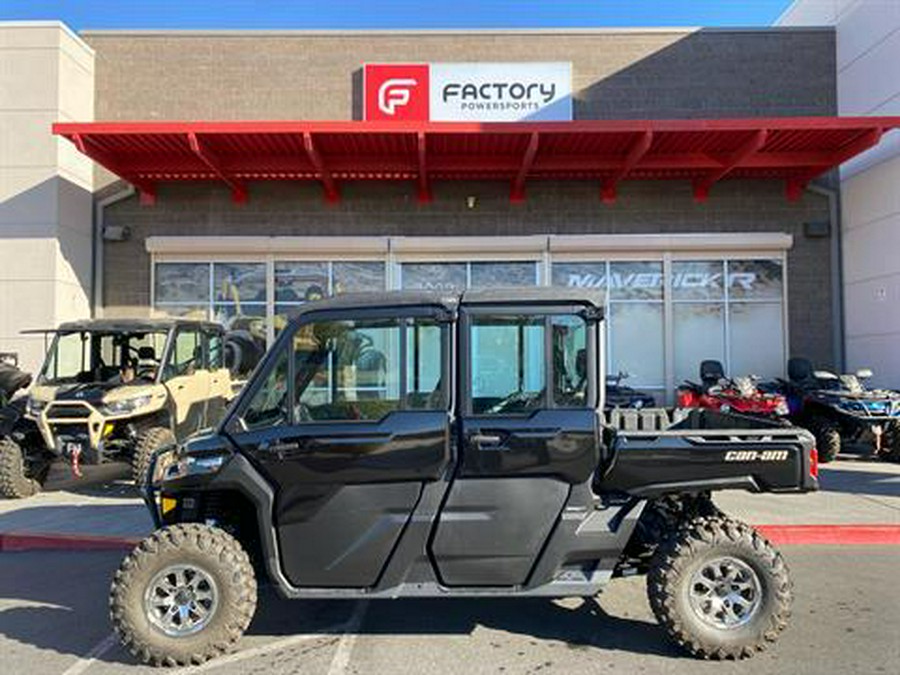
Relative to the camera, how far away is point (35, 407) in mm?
9562

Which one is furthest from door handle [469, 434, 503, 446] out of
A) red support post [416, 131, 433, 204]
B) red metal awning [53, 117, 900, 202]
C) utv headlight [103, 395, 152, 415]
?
red support post [416, 131, 433, 204]

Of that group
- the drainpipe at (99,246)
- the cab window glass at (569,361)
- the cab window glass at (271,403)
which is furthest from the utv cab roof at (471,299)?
the drainpipe at (99,246)

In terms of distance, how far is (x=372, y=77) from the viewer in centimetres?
1545

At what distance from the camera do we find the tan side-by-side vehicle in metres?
9.38

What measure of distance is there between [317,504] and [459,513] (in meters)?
0.85

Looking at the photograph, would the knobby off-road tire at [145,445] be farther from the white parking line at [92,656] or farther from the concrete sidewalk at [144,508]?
the white parking line at [92,656]

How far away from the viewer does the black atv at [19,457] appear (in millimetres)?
9516

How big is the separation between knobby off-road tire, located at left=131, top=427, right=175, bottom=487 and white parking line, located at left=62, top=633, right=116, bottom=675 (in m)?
4.31

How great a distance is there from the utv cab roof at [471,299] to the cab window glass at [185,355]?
19.5ft

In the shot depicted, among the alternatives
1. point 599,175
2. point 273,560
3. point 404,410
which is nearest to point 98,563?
point 273,560

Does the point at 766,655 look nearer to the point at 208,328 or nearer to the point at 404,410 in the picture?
the point at 404,410

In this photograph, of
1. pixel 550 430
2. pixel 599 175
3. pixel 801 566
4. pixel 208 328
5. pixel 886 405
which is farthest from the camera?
pixel 599 175

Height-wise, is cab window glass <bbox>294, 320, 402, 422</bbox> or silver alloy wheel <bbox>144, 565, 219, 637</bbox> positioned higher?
cab window glass <bbox>294, 320, 402, 422</bbox>

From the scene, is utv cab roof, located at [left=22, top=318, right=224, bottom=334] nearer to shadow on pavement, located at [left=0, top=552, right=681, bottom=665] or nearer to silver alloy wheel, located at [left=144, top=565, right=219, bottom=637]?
shadow on pavement, located at [left=0, top=552, right=681, bottom=665]
